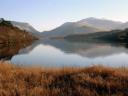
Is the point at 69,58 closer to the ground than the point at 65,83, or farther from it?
closer to the ground

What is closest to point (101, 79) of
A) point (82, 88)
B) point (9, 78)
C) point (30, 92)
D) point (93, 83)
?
point (93, 83)

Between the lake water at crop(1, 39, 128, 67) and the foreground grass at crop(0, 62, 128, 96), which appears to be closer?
the foreground grass at crop(0, 62, 128, 96)

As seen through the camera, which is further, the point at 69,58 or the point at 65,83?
the point at 69,58

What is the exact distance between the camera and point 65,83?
11203 mm

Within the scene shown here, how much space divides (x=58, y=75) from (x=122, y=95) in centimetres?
367

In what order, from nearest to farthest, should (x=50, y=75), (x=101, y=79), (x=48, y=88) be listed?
(x=48, y=88), (x=101, y=79), (x=50, y=75)

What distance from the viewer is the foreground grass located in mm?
9958

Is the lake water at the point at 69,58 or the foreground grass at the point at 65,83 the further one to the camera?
the lake water at the point at 69,58

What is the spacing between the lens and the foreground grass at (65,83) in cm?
996

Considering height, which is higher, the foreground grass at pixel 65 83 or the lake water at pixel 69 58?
the foreground grass at pixel 65 83

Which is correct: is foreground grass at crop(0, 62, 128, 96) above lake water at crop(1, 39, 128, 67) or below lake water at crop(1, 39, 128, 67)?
above

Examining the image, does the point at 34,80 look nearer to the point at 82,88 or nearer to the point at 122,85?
the point at 82,88

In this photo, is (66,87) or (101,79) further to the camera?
(101,79)

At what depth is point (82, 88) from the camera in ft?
34.2
